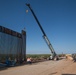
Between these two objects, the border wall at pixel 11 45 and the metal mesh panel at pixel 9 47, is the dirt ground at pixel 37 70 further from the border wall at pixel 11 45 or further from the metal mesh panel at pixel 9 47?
the border wall at pixel 11 45

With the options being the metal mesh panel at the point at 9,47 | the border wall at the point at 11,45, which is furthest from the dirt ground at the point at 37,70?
the border wall at the point at 11,45

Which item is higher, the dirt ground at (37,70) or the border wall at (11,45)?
the border wall at (11,45)

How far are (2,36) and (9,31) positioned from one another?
3.92 metres

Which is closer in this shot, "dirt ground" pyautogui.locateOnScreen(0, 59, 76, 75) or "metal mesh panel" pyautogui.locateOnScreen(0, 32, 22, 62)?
"dirt ground" pyautogui.locateOnScreen(0, 59, 76, 75)

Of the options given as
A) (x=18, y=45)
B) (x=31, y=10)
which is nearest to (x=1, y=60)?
(x=18, y=45)

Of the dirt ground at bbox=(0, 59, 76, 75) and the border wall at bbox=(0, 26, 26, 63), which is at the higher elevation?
the border wall at bbox=(0, 26, 26, 63)

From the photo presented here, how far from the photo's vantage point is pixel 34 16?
2537 inches

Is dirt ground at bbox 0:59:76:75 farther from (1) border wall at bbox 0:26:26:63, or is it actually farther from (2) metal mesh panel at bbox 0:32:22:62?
(1) border wall at bbox 0:26:26:63

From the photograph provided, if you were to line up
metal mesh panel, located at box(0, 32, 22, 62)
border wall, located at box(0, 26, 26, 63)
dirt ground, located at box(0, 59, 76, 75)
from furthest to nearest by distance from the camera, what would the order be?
border wall, located at box(0, 26, 26, 63)
metal mesh panel, located at box(0, 32, 22, 62)
dirt ground, located at box(0, 59, 76, 75)

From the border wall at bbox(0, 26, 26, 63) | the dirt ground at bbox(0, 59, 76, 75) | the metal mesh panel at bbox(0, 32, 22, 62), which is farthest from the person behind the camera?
the border wall at bbox(0, 26, 26, 63)

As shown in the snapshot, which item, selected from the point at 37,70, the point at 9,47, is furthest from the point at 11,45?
the point at 37,70

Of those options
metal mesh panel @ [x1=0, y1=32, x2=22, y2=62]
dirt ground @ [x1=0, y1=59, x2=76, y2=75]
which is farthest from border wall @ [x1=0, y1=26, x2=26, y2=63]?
dirt ground @ [x1=0, y1=59, x2=76, y2=75]

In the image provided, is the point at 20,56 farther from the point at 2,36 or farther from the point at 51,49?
the point at 51,49

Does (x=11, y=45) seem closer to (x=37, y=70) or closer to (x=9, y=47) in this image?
(x=9, y=47)
